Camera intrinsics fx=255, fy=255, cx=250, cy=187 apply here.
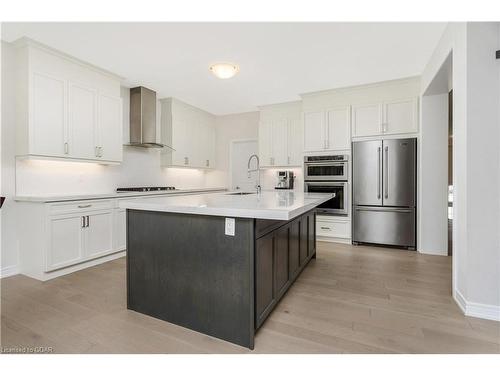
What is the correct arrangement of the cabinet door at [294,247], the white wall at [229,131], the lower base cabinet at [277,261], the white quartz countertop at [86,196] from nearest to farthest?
the lower base cabinet at [277,261] → the cabinet door at [294,247] → the white quartz countertop at [86,196] → the white wall at [229,131]

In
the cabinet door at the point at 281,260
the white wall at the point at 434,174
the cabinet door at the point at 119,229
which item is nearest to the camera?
the cabinet door at the point at 281,260

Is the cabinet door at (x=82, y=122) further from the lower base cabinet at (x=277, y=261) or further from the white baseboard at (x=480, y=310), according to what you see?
the white baseboard at (x=480, y=310)

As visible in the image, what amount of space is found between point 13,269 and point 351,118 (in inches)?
205

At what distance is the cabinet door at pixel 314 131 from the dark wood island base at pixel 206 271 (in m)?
2.81

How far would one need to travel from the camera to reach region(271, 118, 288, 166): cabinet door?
207 inches

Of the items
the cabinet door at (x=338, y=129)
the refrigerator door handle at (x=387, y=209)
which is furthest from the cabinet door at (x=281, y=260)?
the cabinet door at (x=338, y=129)

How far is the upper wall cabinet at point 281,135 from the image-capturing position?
5160mm

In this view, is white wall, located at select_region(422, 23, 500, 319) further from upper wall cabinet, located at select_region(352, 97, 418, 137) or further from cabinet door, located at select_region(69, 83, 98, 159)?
cabinet door, located at select_region(69, 83, 98, 159)

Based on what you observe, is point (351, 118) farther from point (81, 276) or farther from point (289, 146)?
point (81, 276)

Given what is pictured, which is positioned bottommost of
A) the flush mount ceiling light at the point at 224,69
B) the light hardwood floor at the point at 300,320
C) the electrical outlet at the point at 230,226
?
the light hardwood floor at the point at 300,320

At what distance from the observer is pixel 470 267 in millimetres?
2057

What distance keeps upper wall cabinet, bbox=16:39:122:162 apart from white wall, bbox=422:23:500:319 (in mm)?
4196

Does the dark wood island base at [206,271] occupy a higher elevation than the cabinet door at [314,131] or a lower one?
lower
